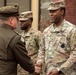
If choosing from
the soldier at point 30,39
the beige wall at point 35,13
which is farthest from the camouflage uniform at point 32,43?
the beige wall at point 35,13

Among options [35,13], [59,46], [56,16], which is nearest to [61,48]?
[59,46]

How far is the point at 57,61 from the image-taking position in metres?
6.44

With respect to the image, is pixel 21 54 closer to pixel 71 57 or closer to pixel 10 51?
pixel 10 51

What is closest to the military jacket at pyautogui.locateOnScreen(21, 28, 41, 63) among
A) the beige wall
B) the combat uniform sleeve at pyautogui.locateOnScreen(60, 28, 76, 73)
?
the combat uniform sleeve at pyautogui.locateOnScreen(60, 28, 76, 73)

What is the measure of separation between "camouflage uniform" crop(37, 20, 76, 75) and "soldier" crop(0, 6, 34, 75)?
37.4 inches

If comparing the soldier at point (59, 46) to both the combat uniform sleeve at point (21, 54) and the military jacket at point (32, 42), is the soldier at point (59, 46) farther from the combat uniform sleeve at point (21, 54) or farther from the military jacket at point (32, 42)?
the military jacket at point (32, 42)

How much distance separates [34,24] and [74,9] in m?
1.64

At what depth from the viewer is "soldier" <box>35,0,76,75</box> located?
625 centimetres

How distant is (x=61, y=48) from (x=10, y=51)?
50.5 inches

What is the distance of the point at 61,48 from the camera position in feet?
20.9

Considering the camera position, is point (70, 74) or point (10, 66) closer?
point (10, 66)

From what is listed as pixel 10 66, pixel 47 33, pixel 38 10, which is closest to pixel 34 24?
pixel 38 10

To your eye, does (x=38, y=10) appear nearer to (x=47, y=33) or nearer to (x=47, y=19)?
(x=47, y=19)

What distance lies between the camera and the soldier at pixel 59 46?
625 centimetres
